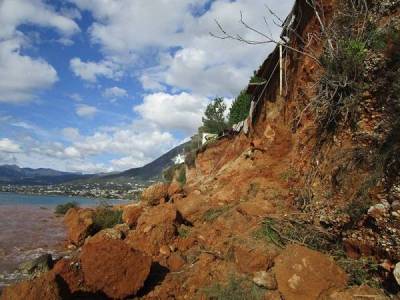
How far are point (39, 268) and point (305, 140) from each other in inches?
341

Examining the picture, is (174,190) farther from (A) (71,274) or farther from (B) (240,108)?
(B) (240,108)

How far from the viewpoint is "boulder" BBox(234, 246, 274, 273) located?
7555mm

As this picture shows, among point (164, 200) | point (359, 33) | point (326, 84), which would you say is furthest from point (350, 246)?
point (164, 200)

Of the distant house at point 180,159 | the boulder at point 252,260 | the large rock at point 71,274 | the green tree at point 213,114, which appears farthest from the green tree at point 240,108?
the large rock at point 71,274

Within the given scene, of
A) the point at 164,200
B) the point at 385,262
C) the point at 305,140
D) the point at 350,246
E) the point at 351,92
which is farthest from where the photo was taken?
the point at 164,200

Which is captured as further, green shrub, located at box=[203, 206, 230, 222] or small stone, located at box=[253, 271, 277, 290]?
green shrub, located at box=[203, 206, 230, 222]

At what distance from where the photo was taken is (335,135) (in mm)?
9438

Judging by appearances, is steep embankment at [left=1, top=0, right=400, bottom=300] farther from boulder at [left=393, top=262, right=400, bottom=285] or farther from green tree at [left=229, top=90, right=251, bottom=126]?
green tree at [left=229, top=90, right=251, bottom=126]

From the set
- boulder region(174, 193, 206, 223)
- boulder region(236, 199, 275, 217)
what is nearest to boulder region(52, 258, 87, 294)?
boulder region(236, 199, 275, 217)

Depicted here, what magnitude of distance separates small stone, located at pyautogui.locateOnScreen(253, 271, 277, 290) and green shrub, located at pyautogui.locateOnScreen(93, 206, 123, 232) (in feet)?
46.1

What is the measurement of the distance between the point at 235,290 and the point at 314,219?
8.49 ft

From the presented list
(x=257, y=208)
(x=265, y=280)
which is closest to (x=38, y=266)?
(x=257, y=208)

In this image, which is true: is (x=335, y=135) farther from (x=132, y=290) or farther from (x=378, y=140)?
(x=132, y=290)

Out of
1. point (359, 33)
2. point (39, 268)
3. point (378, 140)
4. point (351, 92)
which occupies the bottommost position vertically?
point (39, 268)
